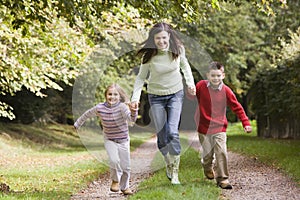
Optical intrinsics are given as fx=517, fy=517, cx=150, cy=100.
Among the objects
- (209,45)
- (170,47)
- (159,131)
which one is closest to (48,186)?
(159,131)

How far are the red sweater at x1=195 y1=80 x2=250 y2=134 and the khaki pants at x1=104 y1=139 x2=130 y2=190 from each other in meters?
1.24

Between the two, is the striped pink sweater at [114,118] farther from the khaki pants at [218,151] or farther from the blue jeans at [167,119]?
the khaki pants at [218,151]

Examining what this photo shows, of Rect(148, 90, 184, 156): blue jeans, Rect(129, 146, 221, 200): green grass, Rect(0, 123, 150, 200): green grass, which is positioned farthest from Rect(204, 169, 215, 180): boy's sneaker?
Rect(0, 123, 150, 200): green grass

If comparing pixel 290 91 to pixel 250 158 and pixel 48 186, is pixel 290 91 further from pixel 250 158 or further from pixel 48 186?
pixel 48 186

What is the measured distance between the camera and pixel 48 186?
8.94m

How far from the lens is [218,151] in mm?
7621

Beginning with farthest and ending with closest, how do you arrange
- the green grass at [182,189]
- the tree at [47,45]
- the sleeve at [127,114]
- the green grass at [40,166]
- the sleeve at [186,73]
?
the tree at [47,45] < the green grass at [40,166] < the sleeve at [186,73] < the sleeve at [127,114] < the green grass at [182,189]

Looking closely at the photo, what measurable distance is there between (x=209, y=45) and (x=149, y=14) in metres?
17.6

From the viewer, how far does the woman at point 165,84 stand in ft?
24.2

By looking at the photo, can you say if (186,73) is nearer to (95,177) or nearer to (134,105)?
(134,105)

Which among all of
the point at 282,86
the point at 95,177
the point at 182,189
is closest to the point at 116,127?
the point at 182,189

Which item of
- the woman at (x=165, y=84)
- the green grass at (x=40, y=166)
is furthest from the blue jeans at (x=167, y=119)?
the green grass at (x=40, y=166)

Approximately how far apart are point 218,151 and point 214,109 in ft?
2.08

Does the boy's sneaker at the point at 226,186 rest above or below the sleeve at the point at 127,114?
below
